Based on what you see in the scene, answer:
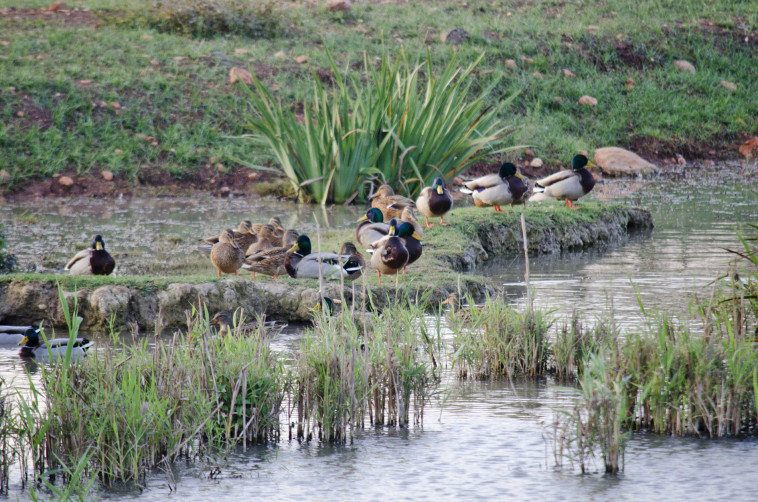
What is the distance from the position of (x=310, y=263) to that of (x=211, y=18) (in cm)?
1532

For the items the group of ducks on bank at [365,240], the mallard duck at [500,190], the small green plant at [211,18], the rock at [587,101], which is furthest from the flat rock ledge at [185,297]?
the small green plant at [211,18]

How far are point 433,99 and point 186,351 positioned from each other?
383 inches

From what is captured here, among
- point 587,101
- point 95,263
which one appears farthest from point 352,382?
point 587,101

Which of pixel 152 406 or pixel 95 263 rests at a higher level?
pixel 95 263

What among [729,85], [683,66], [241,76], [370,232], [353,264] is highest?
[683,66]

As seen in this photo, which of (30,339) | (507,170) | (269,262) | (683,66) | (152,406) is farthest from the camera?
(683,66)

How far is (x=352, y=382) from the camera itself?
18.4 feet

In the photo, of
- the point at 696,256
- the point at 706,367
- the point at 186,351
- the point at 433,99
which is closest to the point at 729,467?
the point at 706,367

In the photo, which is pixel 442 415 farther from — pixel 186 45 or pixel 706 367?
pixel 186 45

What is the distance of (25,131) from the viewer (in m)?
17.9

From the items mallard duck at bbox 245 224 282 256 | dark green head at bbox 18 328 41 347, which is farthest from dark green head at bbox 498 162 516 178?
dark green head at bbox 18 328 41 347

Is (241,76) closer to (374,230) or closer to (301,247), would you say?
(374,230)

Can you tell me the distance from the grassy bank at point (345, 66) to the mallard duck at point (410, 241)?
7254 mm

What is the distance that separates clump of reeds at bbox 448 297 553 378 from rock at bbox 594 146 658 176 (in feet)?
45.0
